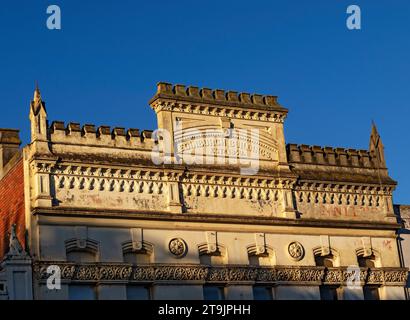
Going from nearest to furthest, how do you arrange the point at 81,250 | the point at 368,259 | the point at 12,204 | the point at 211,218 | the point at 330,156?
the point at 81,250 → the point at 12,204 → the point at 211,218 → the point at 368,259 → the point at 330,156

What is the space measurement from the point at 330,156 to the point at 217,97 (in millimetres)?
5950

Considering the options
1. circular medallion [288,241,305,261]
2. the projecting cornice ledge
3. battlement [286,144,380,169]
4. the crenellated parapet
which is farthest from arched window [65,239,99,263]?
battlement [286,144,380,169]

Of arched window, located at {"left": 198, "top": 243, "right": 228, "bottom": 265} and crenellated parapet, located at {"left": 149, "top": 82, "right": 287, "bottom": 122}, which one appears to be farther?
crenellated parapet, located at {"left": 149, "top": 82, "right": 287, "bottom": 122}

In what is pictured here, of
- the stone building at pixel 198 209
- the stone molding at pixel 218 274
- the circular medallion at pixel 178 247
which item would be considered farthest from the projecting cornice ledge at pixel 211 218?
the stone molding at pixel 218 274

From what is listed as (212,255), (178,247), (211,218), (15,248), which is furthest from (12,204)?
(212,255)

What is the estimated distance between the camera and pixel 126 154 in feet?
117

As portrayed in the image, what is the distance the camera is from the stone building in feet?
111

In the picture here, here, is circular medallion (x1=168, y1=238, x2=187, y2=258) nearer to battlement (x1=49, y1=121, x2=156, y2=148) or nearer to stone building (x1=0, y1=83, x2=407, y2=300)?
stone building (x1=0, y1=83, x2=407, y2=300)

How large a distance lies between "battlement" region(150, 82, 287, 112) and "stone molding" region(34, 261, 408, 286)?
6434 mm

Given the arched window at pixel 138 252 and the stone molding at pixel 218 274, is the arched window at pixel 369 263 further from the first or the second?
the arched window at pixel 138 252

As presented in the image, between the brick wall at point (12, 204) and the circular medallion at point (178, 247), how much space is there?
5263mm

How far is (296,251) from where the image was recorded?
3825cm

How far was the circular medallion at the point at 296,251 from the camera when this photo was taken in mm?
38125

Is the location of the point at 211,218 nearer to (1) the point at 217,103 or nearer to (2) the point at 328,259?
(1) the point at 217,103
